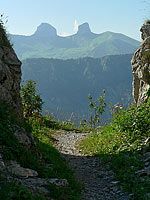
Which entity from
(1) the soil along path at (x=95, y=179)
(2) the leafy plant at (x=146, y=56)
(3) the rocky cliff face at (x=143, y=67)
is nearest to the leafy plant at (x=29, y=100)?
(3) the rocky cliff face at (x=143, y=67)

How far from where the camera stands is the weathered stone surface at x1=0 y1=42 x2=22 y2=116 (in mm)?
7453

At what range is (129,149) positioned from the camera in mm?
8562

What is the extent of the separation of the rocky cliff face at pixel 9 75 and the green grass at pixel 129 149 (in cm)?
391

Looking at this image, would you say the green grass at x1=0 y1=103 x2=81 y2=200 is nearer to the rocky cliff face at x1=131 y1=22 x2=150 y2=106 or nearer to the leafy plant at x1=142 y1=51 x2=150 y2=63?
the rocky cliff face at x1=131 y1=22 x2=150 y2=106

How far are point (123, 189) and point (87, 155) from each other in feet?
14.7

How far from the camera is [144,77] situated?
13.0 m

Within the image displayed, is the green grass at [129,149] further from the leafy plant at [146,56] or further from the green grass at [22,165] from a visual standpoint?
the leafy plant at [146,56]

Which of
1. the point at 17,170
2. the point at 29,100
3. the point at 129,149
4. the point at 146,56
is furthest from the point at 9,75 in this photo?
the point at 29,100

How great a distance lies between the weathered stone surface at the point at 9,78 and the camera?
24.5 feet

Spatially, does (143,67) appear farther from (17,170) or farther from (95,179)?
(17,170)

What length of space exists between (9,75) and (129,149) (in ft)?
17.1

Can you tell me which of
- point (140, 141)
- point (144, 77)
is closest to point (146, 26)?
point (144, 77)

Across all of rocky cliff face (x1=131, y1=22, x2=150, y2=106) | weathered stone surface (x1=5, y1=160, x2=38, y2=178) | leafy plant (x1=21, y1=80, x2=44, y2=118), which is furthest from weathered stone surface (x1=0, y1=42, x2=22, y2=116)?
leafy plant (x1=21, y1=80, x2=44, y2=118)

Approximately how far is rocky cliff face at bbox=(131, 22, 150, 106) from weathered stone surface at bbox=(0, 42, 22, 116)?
23.6ft
